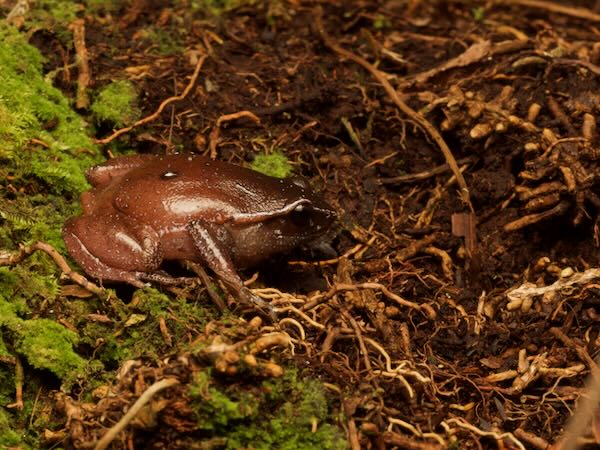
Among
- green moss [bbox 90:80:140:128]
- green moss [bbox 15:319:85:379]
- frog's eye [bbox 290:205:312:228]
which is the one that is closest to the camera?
green moss [bbox 15:319:85:379]

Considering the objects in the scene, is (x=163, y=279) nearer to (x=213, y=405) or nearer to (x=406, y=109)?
(x=213, y=405)

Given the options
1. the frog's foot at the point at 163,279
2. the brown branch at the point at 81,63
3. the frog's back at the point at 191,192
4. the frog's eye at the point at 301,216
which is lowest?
the frog's foot at the point at 163,279

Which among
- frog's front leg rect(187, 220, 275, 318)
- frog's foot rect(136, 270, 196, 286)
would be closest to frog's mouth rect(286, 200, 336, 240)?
frog's front leg rect(187, 220, 275, 318)

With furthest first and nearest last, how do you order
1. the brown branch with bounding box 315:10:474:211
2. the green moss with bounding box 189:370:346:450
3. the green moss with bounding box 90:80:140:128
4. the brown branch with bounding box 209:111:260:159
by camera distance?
the green moss with bounding box 90:80:140:128
the brown branch with bounding box 209:111:260:159
the brown branch with bounding box 315:10:474:211
the green moss with bounding box 189:370:346:450

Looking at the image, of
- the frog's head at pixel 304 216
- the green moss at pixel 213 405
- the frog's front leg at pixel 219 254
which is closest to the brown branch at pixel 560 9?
the frog's head at pixel 304 216

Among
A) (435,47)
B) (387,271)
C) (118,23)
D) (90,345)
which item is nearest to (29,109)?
(118,23)

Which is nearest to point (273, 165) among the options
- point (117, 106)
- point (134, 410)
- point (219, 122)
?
point (219, 122)

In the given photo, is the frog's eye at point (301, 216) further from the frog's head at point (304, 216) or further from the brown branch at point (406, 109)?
the brown branch at point (406, 109)

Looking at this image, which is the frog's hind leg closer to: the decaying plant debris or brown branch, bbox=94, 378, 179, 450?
the decaying plant debris
